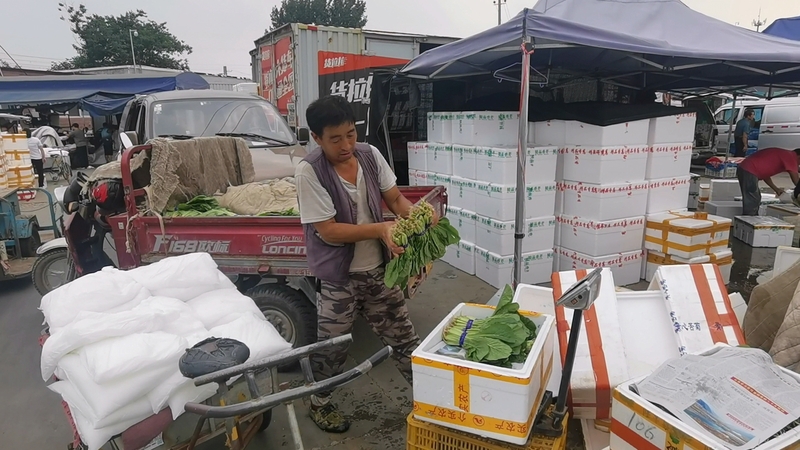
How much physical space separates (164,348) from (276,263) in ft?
4.68

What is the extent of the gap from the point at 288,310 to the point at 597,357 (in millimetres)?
2180

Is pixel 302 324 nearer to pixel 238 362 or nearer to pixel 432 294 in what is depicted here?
pixel 238 362

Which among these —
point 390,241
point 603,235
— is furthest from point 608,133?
point 390,241

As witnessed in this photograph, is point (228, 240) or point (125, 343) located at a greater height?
point (228, 240)

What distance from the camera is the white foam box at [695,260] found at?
505 centimetres

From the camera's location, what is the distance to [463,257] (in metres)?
6.02

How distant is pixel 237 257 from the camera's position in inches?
138

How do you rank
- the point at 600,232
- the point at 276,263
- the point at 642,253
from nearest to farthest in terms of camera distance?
the point at 276,263 → the point at 600,232 → the point at 642,253

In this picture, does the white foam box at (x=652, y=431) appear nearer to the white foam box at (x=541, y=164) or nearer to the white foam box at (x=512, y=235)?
the white foam box at (x=512, y=235)

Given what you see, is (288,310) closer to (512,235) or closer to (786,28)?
(512,235)

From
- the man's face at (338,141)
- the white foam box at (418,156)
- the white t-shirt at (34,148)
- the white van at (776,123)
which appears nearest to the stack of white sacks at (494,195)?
the white foam box at (418,156)

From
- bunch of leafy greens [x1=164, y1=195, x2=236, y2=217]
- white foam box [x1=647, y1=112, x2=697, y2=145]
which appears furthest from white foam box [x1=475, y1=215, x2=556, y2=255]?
bunch of leafy greens [x1=164, y1=195, x2=236, y2=217]

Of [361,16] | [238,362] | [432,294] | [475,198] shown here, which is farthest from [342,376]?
[361,16]

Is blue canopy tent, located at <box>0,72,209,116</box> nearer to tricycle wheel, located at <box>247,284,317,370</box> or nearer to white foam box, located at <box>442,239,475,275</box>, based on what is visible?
white foam box, located at <box>442,239,475,275</box>
